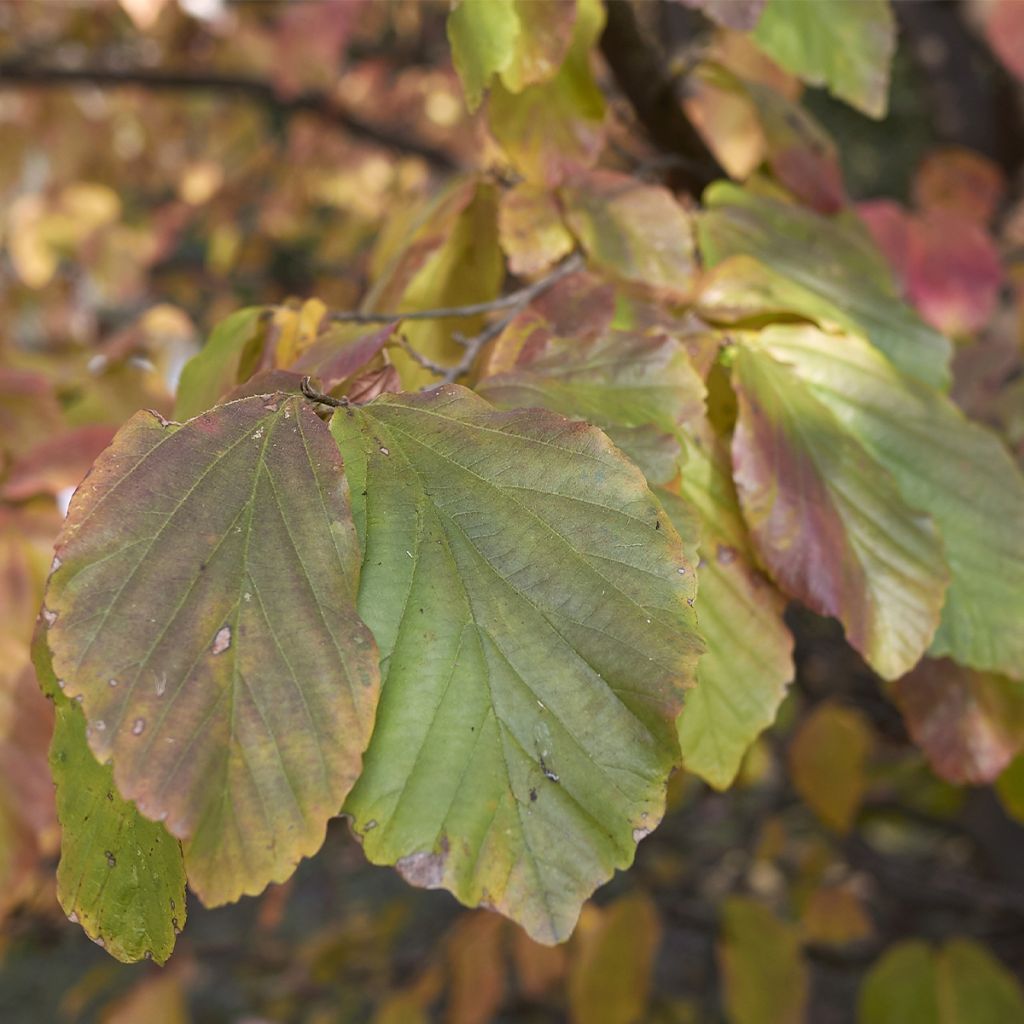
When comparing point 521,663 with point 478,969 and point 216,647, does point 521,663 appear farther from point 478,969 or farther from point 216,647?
point 478,969

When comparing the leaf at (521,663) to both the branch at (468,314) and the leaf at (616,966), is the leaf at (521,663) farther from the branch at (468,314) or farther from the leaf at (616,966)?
the leaf at (616,966)

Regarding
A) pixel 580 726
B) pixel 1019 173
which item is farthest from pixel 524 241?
pixel 1019 173

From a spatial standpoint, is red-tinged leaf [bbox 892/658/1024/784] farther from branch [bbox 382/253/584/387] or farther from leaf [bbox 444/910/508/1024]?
leaf [bbox 444/910/508/1024]

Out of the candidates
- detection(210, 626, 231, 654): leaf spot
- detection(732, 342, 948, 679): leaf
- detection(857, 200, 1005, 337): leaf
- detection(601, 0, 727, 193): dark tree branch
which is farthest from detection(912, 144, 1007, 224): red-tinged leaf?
detection(210, 626, 231, 654): leaf spot

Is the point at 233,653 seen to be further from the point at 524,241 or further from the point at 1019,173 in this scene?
the point at 1019,173

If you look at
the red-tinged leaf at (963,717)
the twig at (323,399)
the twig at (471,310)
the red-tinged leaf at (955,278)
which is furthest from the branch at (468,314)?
the red-tinged leaf at (955,278)
